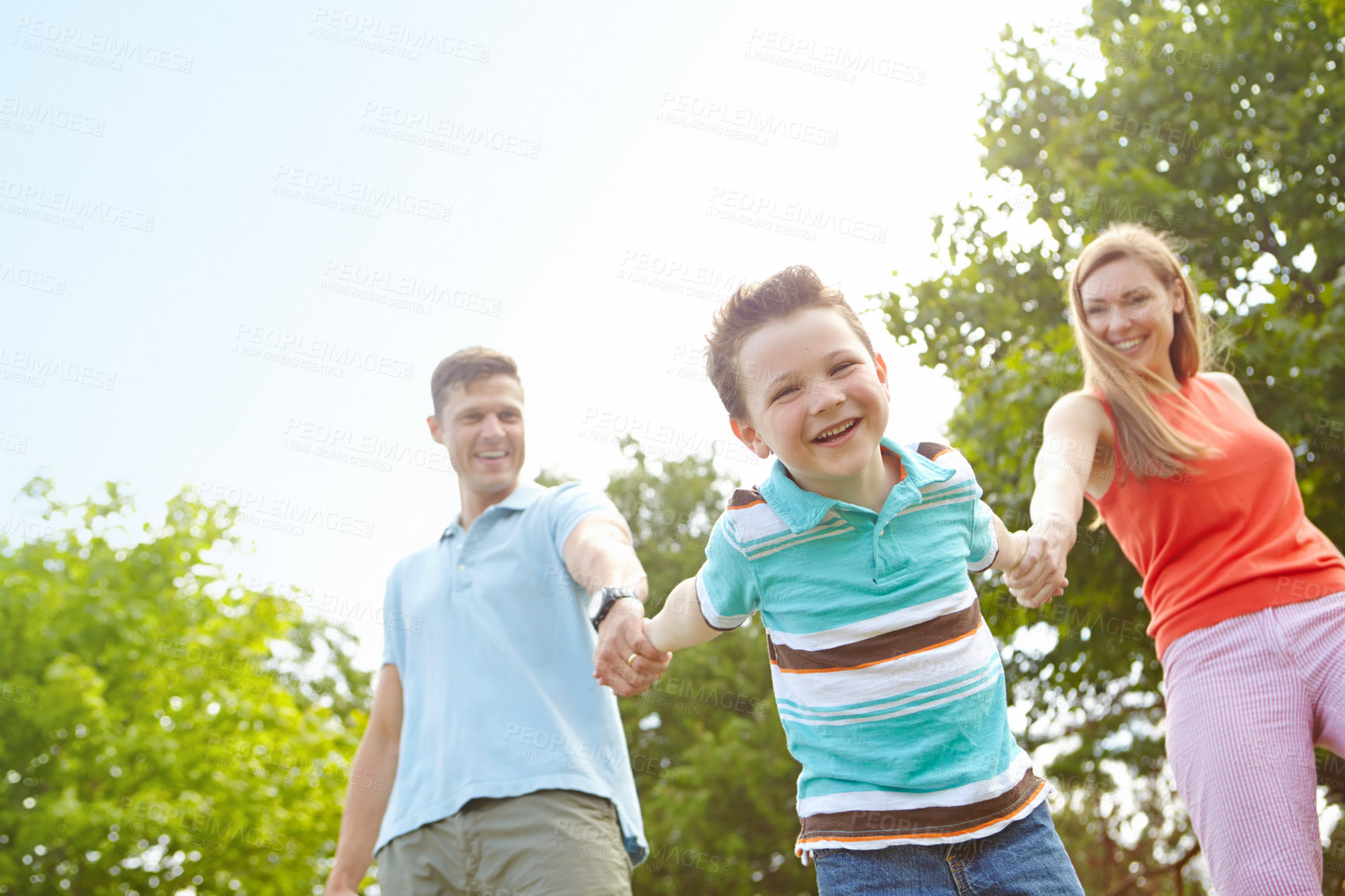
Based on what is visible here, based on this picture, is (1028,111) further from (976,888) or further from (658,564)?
(658,564)

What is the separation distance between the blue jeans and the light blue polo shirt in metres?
0.93

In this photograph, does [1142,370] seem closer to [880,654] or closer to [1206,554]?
[1206,554]

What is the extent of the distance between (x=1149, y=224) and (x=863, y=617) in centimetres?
591

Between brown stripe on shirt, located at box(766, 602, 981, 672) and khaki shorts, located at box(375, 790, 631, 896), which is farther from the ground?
brown stripe on shirt, located at box(766, 602, 981, 672)

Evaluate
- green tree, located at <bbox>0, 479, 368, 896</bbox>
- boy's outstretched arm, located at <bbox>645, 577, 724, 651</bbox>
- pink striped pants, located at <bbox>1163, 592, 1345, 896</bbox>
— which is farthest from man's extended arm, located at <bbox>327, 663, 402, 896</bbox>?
green tree, located at <bbox>0, 479, 368, 896</bbox>

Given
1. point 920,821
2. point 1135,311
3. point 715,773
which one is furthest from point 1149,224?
point 715,773

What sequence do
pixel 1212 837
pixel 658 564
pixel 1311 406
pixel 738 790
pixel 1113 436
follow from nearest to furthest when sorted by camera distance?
pixel 1212 837 → pixel 1113 436 → pixel 1311 406 → pixel 738 790 → pixel 658 564

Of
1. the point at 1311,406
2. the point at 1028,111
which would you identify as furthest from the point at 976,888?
the point at 1028,111

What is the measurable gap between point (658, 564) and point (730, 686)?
3363mm

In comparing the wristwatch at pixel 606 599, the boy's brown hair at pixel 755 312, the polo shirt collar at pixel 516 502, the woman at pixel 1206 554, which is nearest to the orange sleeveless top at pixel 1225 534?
the woman at pixel 1206 554

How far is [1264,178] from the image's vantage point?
7070 millimetres

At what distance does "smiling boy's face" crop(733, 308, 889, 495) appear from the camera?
199cm

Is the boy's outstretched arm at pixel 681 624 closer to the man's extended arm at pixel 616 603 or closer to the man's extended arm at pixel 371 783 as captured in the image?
the man's extended arm at pixel 616 603

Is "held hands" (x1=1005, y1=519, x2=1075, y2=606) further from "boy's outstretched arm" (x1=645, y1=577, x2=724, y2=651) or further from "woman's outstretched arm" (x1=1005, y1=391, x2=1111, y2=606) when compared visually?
"boy's outstretched arm" (x1=645, y1=577, x2=724, y2=651)
